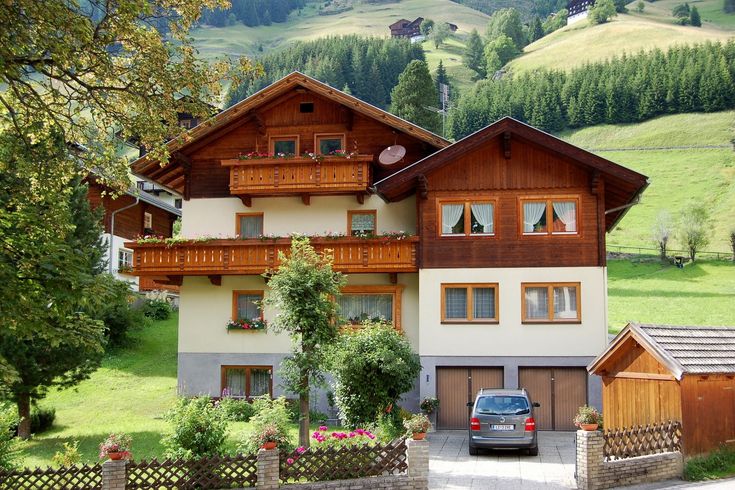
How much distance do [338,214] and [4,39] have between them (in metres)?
17.8

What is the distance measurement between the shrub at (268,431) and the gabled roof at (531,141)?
35.9 ft

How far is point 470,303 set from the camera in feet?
88.0

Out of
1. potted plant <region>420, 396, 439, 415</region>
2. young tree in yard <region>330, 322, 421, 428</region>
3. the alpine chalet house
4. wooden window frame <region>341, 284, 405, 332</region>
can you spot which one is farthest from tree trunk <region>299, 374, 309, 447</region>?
wooden window frame <region>341, 284, 405, 332</region>

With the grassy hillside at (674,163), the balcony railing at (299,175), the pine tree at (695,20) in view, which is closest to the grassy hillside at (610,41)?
the pine tree at (695,20)

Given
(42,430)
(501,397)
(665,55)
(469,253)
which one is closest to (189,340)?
(42,430)

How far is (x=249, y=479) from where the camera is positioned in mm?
15836

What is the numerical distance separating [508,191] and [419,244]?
3.42 meters

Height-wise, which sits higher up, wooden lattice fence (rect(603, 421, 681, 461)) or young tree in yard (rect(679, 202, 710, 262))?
young tree in yard (rect(679, 202, 710, 262))

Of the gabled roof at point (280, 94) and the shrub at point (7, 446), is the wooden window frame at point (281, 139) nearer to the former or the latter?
the gabled roof at point (280, 94)

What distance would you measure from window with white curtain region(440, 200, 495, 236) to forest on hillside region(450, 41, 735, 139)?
97.3 metres

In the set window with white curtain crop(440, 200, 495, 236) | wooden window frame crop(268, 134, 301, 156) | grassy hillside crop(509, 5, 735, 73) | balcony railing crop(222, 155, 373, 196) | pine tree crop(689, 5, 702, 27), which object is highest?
pine tree crop(689, 5, 702, 27)

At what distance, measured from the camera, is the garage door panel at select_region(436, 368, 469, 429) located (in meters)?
26.3

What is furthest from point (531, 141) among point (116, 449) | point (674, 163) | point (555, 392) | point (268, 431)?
point (674, 163)

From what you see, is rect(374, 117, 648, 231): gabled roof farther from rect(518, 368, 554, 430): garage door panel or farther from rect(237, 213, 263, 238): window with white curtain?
rect(518, 368, 554, 430): garage door panel
